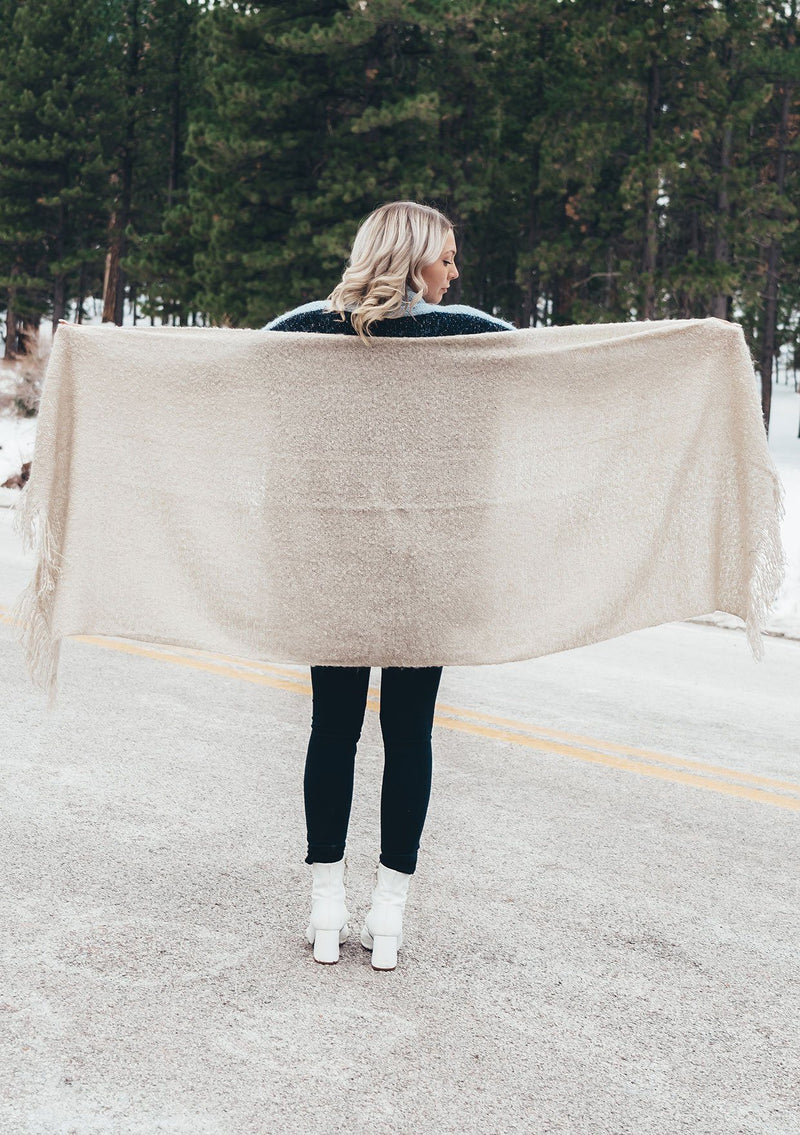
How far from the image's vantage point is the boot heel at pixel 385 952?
3.32 metres

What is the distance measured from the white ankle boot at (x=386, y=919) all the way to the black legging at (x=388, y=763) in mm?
38

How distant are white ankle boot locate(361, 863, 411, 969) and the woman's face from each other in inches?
61.9

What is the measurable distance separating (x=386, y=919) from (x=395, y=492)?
1.16 metres

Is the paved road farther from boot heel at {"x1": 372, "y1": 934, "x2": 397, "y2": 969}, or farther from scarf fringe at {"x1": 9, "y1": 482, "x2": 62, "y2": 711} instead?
scarf fringe at {"x1": 9, "y1": 482, "x2": 62, "y2": 711}

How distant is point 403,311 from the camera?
3.25 m

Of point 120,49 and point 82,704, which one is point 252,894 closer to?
point 82,704

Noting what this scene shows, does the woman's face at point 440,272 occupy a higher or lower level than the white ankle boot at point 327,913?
higher

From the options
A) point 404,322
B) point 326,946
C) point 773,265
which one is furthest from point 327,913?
point 773,265

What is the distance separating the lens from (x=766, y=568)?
383cm

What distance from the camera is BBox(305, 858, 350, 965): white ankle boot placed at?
334 centimetres

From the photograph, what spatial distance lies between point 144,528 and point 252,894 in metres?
1.16

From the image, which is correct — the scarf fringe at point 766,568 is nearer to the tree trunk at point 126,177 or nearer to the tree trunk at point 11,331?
the tree trunk at point 126,177

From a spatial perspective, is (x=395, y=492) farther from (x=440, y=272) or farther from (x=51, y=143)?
(x=51, y=143)

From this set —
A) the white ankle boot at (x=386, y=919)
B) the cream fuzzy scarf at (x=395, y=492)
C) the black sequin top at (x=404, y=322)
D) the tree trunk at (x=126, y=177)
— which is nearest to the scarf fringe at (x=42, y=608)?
the cream fuzzy scarf at (x=395, y=492)
